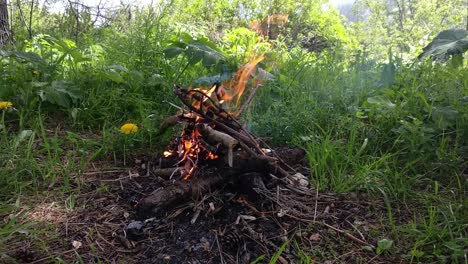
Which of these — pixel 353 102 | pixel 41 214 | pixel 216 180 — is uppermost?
pixel 353 102

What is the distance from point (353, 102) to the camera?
10.2 feet

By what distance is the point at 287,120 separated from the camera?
8.84 ft

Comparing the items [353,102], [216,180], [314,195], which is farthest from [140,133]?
[353,102]

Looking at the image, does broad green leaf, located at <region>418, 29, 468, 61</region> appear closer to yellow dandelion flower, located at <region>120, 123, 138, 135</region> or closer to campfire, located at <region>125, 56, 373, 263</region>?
campfire, located at <region>125, 56, 373, 263</region>

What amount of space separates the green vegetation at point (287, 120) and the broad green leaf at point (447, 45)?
0.02 meters

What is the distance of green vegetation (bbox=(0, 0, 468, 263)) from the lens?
6.82 feet

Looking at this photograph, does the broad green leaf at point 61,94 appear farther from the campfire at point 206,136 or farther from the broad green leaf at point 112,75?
the campfire at point 206,136

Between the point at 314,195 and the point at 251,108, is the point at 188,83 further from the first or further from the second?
the point at 314,195

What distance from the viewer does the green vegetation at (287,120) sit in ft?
6.82

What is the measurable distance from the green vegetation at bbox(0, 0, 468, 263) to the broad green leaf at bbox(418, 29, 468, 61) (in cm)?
2

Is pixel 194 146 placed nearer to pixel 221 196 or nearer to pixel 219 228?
pixel 221 196

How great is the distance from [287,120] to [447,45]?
1.36 m

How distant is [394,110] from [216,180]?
1.36 m

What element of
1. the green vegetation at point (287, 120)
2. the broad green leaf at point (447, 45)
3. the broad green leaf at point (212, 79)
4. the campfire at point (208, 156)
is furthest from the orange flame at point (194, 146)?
the broad green leaf at point (447, 45)
